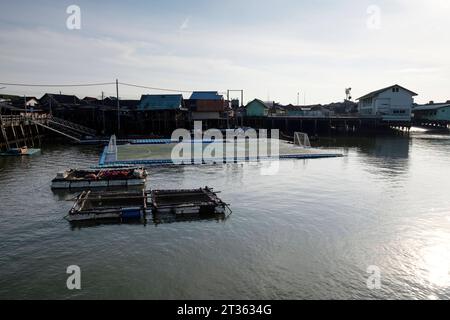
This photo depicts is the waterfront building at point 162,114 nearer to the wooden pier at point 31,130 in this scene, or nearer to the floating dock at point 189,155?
the wooden pier at point 31,130

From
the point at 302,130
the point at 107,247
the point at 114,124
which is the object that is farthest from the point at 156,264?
the point at 302,130

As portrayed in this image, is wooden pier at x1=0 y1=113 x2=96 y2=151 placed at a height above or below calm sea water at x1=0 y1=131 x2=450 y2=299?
above

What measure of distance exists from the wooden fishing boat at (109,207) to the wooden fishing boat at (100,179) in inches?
154

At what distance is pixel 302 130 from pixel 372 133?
15477 millimetres

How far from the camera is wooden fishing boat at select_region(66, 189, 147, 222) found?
59.5 feet

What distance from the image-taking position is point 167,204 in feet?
64.7

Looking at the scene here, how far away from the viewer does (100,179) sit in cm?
2558

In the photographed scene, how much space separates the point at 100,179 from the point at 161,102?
4383 centimetres

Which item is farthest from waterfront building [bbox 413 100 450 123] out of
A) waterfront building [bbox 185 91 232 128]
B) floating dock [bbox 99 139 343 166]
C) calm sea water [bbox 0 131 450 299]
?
calm sea water [bbox 0 131 450 299]

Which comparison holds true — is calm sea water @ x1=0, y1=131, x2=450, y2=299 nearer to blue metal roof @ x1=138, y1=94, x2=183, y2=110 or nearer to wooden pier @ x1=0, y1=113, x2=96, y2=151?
wooden pier @ x1=0, y1=113, x2=96, y2=151

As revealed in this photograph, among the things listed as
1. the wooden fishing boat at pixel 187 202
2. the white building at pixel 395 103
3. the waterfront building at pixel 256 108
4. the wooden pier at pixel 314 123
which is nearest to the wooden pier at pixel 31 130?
the wooden fishing boat at pixel 187 202

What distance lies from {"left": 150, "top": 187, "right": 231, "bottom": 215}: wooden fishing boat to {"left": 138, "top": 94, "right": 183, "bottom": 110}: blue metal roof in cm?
4515
